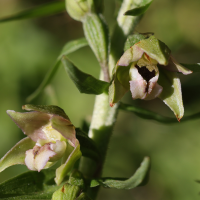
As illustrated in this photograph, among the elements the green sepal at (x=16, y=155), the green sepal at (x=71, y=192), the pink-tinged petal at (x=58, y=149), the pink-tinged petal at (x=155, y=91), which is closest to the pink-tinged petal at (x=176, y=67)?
the pink-tinged petal at (x=155, y=91)

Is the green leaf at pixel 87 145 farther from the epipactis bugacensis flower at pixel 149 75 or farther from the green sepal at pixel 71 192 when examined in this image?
the epipactis bugacensis flower at pixel 149 75

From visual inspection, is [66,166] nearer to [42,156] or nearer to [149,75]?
[42,156]

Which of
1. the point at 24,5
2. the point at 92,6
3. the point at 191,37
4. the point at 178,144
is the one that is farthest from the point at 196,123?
the point at 24,5

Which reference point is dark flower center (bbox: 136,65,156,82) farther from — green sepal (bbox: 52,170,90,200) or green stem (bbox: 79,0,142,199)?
green sepal (bbox: 52,170,90,200)

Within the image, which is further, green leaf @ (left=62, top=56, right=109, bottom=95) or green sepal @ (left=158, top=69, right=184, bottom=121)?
green sepal @ (left=158, top=69, right=184, bottom=121)

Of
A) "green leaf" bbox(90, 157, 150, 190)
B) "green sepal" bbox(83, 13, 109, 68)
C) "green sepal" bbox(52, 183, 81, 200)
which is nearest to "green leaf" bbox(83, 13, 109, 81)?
"green sepal" bbox(83, 13, 109, 68)

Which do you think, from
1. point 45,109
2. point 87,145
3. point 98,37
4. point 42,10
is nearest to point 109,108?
point 87,145
